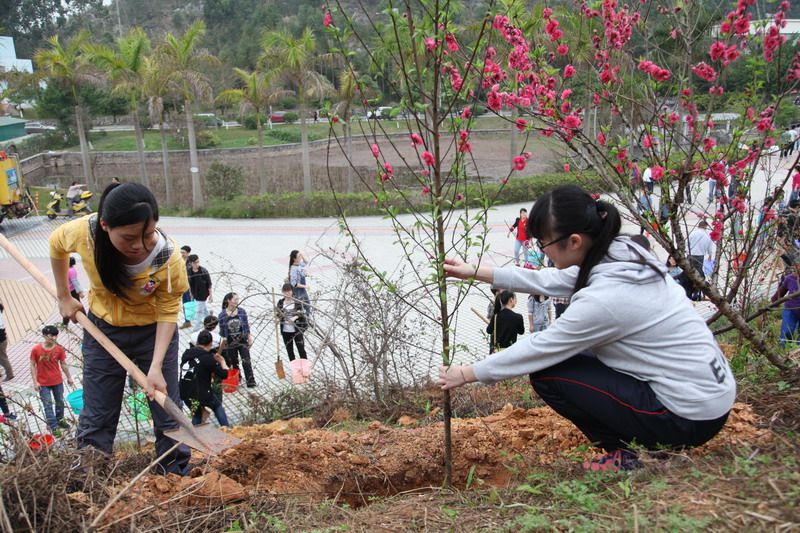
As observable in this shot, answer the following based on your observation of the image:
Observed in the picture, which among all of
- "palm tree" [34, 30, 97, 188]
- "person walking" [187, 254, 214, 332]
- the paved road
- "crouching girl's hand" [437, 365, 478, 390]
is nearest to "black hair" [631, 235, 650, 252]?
"crouching girl's hand" [437, 365, 478, 390]

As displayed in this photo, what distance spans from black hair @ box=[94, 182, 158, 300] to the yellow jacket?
7cm

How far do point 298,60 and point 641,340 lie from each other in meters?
19.1

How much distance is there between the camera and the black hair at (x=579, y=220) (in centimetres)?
256

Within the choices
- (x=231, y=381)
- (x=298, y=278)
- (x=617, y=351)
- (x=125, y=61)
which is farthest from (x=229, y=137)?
(x=617, y=351)

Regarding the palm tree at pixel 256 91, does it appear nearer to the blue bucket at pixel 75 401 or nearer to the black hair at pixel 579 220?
the blue bucket at pixel 75 401

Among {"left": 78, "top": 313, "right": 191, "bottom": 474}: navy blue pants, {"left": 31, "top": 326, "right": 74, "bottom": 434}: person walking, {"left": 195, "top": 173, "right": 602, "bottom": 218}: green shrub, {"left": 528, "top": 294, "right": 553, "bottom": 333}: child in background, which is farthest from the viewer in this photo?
{"left": 195, "top": 173, "right": 602, "bottom": 218}: green shrub

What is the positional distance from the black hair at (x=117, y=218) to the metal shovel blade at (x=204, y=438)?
820mm

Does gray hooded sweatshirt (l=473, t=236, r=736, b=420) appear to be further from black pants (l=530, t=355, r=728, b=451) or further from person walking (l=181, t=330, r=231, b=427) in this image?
person walking (l=181, t=330, r=231, b=427)

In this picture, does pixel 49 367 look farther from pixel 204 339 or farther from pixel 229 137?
pixel 229 137

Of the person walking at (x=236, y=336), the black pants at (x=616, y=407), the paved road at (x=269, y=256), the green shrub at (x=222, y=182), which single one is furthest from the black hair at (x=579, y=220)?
the green shrub at (x=222, y=182)

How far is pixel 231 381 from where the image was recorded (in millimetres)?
6316

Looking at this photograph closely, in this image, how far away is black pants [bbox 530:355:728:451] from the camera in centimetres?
254

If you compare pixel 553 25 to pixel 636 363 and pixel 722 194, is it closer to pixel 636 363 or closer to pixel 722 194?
pixel 722 194

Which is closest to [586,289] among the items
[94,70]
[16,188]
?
[16,188]
